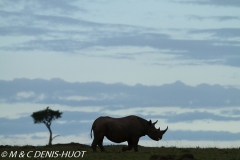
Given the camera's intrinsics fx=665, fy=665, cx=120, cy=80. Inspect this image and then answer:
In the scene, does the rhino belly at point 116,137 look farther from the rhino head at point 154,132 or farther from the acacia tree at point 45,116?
the acacia tree at point 45,116

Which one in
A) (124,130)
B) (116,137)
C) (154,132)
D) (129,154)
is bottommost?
(129,154)

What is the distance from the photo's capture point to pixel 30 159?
25.5 m

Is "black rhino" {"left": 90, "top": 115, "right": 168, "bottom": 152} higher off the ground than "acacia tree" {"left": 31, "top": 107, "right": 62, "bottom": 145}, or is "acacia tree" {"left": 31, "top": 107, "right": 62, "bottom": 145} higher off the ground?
"acacia tree" {"left": 31, "top": 107, "right": 62, "bottom": 145}

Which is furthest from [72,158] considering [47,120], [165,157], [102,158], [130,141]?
[47,120]

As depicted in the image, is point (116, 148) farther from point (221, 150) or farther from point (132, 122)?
point (221, 150)

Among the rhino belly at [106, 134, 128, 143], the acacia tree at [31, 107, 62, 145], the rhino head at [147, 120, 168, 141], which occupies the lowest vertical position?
the rhino belly at [106, 134, 128, 143]

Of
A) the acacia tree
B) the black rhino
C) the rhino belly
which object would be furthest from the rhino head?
the acacia tree

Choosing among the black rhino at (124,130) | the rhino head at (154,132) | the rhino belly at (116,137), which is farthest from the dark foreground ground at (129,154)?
the rhino belly at (116,137)

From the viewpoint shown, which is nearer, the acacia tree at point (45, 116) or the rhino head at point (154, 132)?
the rhino head at point (154, 132)

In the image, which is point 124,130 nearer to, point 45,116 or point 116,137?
point 116,137

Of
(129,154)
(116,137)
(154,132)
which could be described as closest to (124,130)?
(116,137)

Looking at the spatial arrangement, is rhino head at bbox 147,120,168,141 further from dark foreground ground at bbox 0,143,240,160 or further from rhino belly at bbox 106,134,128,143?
rhino belly at bbox 106,134,128,143

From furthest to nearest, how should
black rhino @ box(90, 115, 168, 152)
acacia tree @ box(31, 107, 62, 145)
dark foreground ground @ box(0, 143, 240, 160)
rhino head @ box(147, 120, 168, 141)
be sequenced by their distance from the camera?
acacia tree @ box(31, 107, 62, 145) < rhino head @ box(147, 120, 168, 141) < black rhino @ box(90, 115, 168, 152) < dark foreground ground @ box(0, 143, 240, 160)

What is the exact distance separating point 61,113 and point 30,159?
30.5 metres
